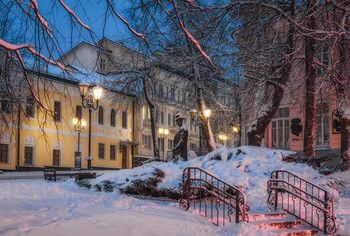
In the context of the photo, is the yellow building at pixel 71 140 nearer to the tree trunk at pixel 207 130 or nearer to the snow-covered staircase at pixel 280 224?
the tree trunk at pixel 207 130

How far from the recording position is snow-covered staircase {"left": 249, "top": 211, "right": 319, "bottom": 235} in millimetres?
9469

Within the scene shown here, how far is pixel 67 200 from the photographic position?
445 inches

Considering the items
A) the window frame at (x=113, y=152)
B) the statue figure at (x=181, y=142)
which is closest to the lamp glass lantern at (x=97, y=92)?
the statue figure at (x=181, y=142)

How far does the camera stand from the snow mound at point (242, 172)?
11695 millimetres

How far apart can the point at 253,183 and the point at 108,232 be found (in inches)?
234

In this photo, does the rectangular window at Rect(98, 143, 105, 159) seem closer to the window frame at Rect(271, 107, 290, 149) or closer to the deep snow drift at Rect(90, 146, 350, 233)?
the window frame at Rect(271, 107, 290, 149)

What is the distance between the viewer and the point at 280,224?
32.1ft

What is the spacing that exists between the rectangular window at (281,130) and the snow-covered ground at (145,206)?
7.78 m

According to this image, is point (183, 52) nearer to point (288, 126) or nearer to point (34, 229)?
point (288, 126)

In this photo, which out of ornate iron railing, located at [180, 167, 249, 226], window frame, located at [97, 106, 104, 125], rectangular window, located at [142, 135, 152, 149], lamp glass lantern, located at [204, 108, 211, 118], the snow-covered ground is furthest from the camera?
rectangular window, located at [142, 135, 152, 149]

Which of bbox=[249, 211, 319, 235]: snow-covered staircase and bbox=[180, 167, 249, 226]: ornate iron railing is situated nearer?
bbox=[180, 167, 249, 226]: ornate iron railing

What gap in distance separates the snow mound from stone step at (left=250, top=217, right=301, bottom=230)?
968mm

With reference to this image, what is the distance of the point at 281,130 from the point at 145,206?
Answer: 644 inches

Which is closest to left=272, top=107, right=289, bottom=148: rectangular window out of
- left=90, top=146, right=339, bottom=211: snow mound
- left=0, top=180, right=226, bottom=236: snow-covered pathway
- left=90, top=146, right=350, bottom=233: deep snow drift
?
left=90, top=146, right=350, bottom=233: deep snow drift
